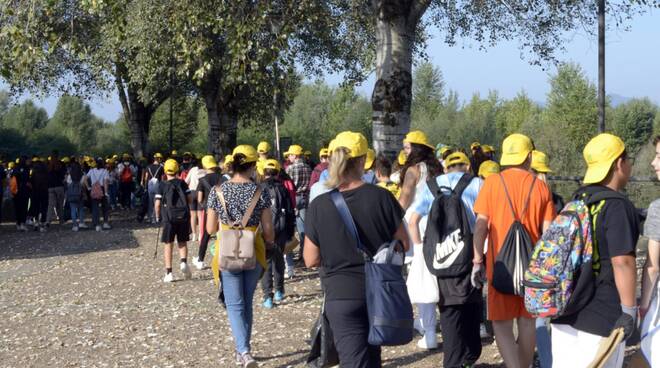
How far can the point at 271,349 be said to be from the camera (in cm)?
880

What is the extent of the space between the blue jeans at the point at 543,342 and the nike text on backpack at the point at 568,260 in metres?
1.83

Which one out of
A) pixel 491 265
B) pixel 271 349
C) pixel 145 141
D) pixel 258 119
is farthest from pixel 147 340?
pixel 145 141

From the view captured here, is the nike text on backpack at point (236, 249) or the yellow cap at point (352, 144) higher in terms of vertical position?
the yellow cap at point (352, 144)

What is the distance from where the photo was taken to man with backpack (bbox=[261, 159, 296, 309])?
35.8ft

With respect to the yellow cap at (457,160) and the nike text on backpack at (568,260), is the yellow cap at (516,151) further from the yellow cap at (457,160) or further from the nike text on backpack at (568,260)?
the nike text on backpack at (568,260)

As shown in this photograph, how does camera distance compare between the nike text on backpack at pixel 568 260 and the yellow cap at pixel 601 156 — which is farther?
the yellow cap at pixel 601 156

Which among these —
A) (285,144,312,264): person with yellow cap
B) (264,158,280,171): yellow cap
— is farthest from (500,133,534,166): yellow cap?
(285,144,312,264): person with yellow cap

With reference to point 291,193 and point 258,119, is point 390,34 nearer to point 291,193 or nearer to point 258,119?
point 291,193

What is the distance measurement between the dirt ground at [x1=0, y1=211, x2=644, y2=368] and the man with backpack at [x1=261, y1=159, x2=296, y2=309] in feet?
0.73

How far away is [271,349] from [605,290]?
474 cm

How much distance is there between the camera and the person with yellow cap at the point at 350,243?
17.0 ft

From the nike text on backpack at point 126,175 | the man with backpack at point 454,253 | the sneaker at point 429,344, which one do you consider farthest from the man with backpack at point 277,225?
the nike text on backpack at point 126,175

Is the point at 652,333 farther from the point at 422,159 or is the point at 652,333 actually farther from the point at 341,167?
the point at 422,159

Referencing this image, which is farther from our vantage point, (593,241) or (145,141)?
(145,141)
